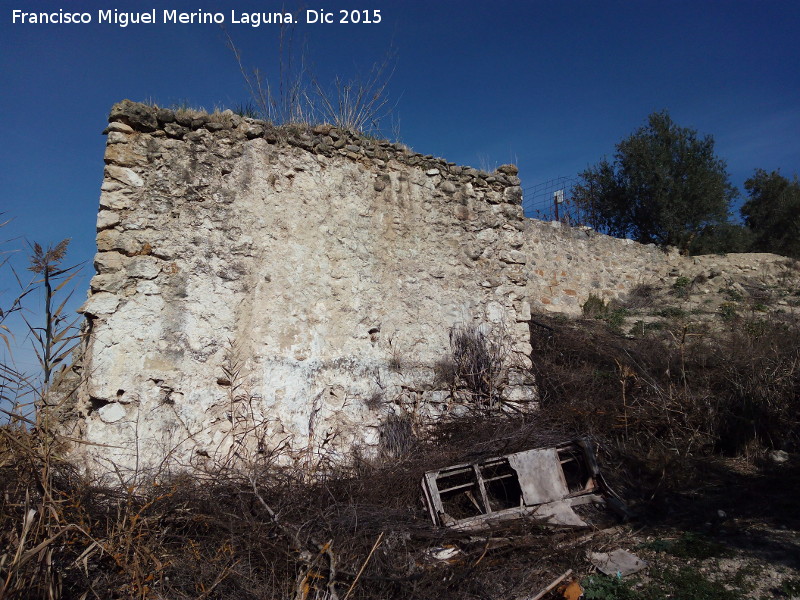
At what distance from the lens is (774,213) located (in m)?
18.9

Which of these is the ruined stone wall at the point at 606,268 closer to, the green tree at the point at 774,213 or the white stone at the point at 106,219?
the green tree at the point at 774,213

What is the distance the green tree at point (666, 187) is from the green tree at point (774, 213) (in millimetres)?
3143

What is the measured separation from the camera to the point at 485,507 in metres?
4.28

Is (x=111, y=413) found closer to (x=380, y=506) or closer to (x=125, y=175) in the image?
(x=125, y=175)

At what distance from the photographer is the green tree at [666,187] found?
16.1 metres

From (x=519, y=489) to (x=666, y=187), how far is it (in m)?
14.2

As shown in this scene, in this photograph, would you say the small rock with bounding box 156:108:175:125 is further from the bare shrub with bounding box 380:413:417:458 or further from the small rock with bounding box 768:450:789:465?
the small rock with bounding box 768:450:789:465

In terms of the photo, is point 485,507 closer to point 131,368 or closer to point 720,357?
point 131,368

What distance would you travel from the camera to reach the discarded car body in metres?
4.27

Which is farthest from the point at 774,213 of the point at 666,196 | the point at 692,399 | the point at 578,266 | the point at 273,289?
the point at 273,289

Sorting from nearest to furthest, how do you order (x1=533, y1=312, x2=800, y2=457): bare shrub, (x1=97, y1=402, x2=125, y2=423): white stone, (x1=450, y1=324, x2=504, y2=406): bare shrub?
1. (x1=97, y1=402, x2=125, y2=423): white stone
2. (x1=450, y1=324, x2=504, y2=406): bare shrub
3. (x1=533, y1=312, x2=800, y2=457): bare shrub

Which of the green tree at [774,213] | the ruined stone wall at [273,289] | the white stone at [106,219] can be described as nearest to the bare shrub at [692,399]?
the ruined stone wall at [273,289]

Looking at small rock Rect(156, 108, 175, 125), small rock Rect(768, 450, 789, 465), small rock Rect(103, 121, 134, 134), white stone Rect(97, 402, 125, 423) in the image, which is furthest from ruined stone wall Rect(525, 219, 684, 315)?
white stone Rect(97, 402, 125, 423)

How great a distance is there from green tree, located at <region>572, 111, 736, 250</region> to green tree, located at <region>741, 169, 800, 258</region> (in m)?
3.14
